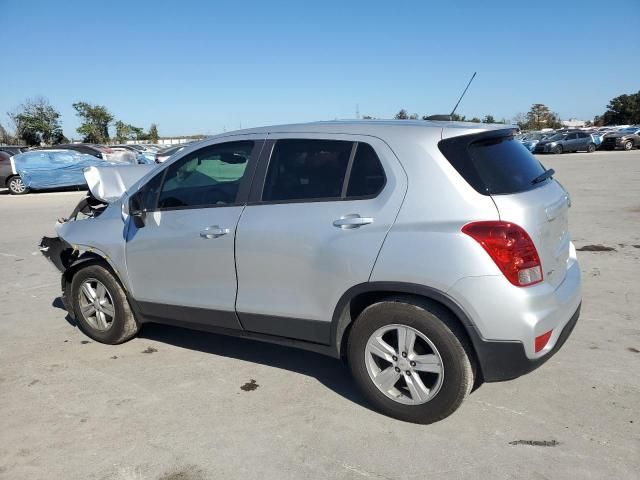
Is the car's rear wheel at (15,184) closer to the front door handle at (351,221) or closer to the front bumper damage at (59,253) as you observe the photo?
the front bumper damage at (59,253)

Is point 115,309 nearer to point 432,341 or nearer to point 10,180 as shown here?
point 432,341

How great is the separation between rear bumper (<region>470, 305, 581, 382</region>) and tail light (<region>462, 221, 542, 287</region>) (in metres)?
0.34

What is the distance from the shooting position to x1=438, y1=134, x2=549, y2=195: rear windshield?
9.52 feet

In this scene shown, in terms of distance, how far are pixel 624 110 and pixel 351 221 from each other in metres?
96.8

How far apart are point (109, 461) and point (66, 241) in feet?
7.72

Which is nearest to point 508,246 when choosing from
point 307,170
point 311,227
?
point 311,227

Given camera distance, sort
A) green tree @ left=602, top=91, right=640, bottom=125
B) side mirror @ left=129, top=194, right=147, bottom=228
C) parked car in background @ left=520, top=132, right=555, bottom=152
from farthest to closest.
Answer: green tree @ left=602, top=91, right=640, bottom=125 < parked car in background @ left=520, top=132, right=555, bottom=152 < side mirror @ left=129, top=194, right=147, bottom=228

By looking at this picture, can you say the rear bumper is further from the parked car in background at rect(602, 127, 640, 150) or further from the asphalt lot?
the parked car in background at rect(602, 127, 640, 150)

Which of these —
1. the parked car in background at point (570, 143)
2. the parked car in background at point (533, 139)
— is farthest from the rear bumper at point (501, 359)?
the parked car in background at point (570, 143)

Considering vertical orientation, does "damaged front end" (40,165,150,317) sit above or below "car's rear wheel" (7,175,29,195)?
above

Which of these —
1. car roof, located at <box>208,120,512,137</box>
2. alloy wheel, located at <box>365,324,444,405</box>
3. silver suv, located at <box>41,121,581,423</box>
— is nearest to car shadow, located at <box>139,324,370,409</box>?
alloy wheel, located at <box>365,324,444,405</box>

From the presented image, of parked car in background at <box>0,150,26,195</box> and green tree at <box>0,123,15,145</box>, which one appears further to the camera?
green tree at <box>0,123,15,145</box>

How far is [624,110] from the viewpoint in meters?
84.5

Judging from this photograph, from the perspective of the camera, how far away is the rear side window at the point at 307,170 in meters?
3.27
